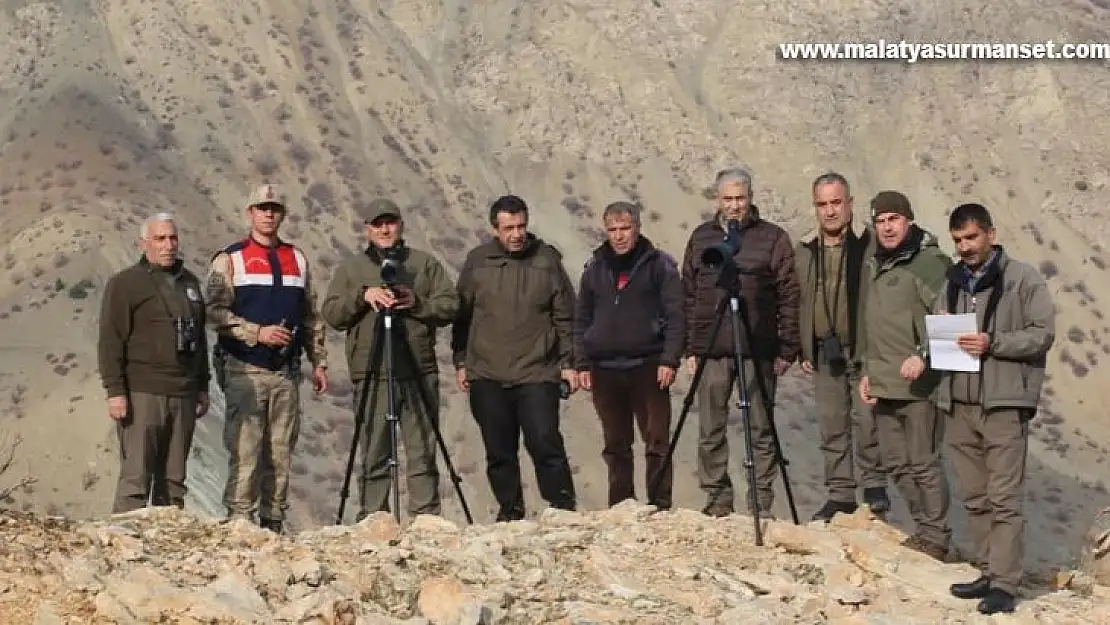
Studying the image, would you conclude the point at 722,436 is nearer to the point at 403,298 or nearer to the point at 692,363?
the point at 692,363

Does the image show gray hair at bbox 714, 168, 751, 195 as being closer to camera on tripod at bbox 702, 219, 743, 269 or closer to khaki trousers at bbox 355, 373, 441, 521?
camera on tripod at bbox 702, 219, 743, 269

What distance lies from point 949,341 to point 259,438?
4262 millimetres

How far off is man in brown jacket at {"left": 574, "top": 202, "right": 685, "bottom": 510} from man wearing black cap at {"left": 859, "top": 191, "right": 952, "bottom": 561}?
1.32 m

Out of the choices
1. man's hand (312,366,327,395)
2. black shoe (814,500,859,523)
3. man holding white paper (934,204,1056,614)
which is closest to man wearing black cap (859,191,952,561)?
black shoe (814,500,859,523)

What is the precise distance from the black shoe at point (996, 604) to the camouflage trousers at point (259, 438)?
418cm

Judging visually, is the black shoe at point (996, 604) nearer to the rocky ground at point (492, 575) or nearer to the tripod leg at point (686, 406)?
the rocky ground at point (492, 575)

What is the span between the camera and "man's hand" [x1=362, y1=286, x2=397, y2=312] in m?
7.62

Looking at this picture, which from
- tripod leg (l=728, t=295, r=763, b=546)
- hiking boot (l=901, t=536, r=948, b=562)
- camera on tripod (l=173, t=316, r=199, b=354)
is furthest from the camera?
camera on tripod (l=173, t=316, r=199, b=354)

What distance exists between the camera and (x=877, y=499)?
7.93 m

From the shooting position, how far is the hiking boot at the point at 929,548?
24.0ft

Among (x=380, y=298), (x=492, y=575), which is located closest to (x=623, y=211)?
(x=380, y=298)

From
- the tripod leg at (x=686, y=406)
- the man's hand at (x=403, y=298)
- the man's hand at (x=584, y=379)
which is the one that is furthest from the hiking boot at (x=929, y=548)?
the man's hand at (x=403, y=298)

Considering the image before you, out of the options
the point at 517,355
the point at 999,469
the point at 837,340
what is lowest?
the point at 999,469

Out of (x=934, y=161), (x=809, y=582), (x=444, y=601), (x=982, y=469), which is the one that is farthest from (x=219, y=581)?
(x=934, y=161)
